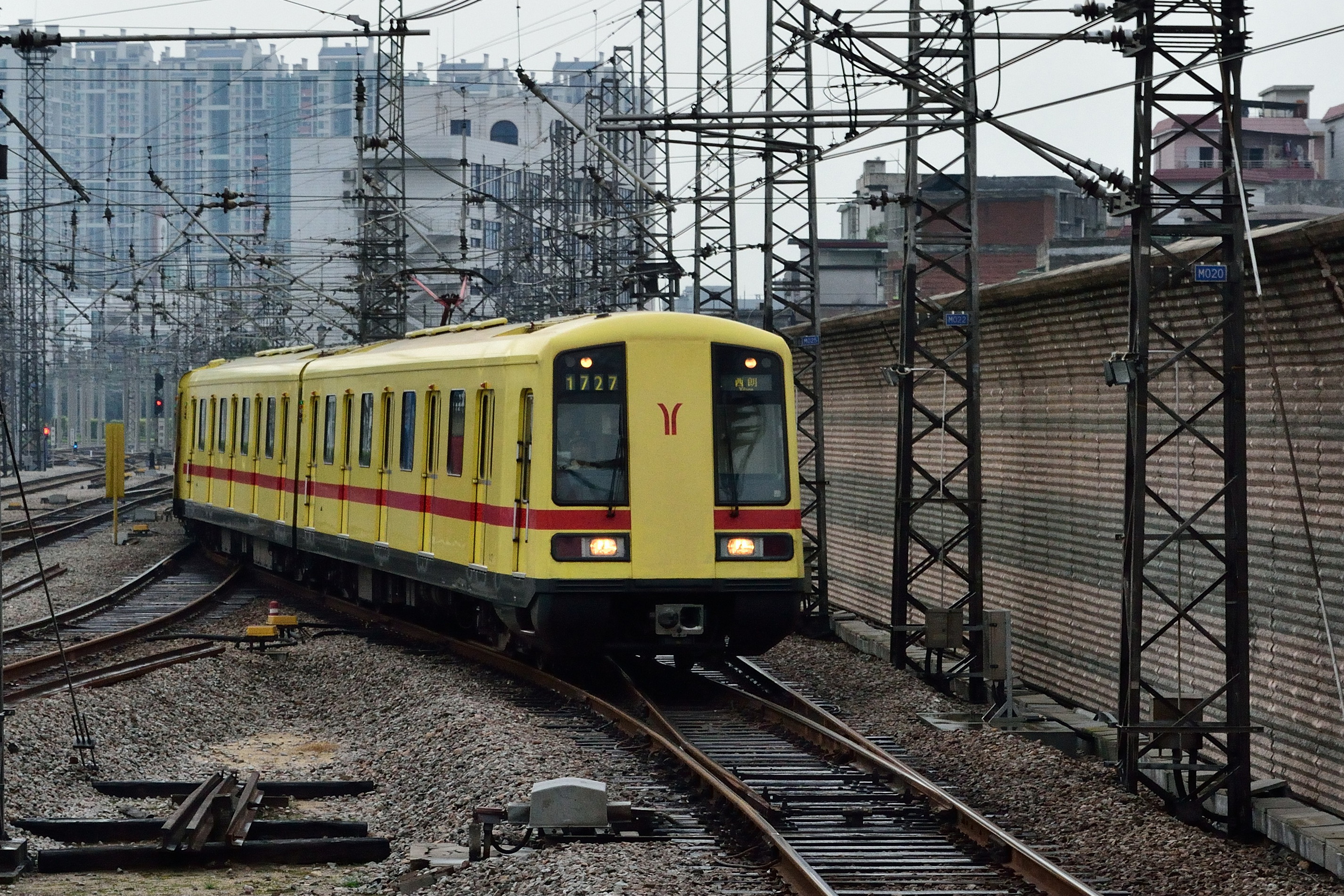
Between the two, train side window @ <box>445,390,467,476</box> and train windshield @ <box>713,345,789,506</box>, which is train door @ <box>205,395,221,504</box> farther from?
train windshield @ <box>713,345,789,506</box>

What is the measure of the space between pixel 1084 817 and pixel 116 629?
12832 millimetres

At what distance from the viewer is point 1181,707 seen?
427 inches

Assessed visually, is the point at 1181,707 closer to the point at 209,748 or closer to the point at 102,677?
the point at 209,748

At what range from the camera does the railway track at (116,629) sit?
15.3 meters

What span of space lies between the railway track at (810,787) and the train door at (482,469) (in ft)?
3.89

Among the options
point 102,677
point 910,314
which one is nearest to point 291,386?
point 102,677

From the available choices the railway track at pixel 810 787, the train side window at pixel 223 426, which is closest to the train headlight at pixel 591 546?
the railway track at pixel 810 787

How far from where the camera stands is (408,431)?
17094mm

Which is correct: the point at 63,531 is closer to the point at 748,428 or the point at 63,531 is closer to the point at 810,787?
the point at 748,428

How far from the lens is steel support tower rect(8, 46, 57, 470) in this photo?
46.1 m

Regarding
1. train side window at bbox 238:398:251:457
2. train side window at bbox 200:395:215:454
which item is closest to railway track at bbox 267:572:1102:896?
train side window at bbox 238:398:251:457

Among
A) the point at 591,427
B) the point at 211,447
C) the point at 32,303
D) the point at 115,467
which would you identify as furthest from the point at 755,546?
the point at 32,303

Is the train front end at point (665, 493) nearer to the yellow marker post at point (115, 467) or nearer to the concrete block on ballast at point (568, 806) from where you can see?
the concrete block on ballast at point (568, 806)

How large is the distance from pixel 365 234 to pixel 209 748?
1941cm
